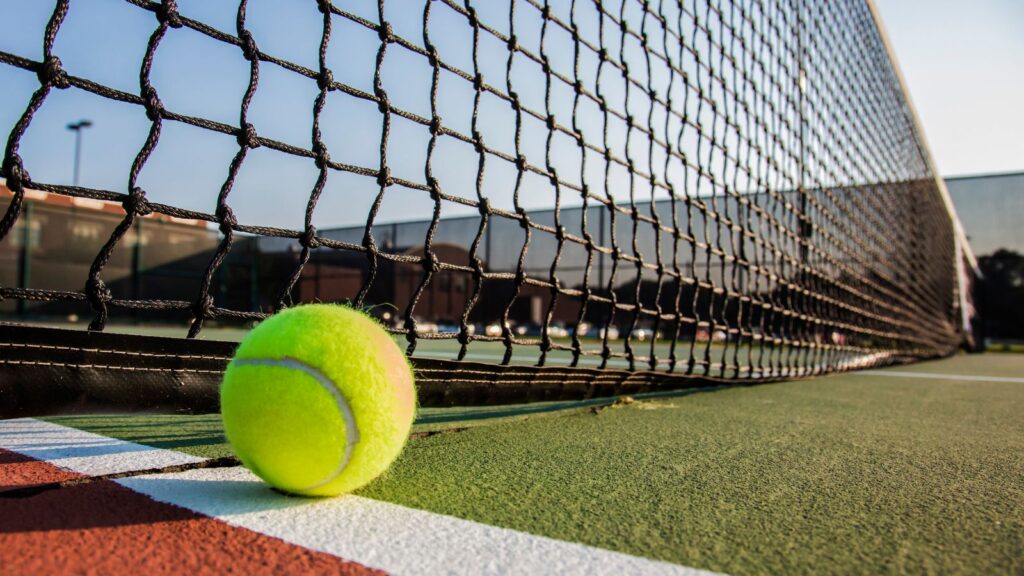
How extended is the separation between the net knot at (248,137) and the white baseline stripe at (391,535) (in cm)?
55

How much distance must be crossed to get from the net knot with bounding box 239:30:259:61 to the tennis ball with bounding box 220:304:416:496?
52 centimetres

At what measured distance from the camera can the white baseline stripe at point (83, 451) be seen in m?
1.05

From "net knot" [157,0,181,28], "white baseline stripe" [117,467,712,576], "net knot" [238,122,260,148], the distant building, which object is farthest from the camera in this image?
the distant building

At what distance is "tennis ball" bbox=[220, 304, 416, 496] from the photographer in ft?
2.69

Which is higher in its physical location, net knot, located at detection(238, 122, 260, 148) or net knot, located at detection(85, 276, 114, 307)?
net knot, located at detection(238, 122, 260, 148)

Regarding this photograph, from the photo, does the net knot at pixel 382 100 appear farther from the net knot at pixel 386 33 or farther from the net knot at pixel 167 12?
the net knot at pixel 167 12

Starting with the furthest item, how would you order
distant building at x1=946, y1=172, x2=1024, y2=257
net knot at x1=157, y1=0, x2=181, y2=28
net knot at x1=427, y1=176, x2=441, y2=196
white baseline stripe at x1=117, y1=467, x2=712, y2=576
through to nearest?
1. distant building at x1=946, y1=172, x2=1024, y2=257
2. net knot at x1=427, y1=176, x2=441, y2=196
3. net knot at x1=157, y1=0, x2=181, y2=28
4. white baseline stripe at x1=117, y1=467, x2=712, y2=576

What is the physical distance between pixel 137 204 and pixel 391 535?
0.61 m

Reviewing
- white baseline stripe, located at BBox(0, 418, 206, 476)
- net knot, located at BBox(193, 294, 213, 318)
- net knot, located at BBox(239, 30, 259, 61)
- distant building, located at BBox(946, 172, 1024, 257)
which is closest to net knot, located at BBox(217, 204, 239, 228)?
net knot, located at BBox(193, 294, 213, 318)

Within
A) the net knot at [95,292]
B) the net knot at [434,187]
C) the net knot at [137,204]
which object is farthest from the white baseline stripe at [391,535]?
the net knot at [434,187]

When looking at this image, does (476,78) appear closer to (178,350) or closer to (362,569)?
(178,350)

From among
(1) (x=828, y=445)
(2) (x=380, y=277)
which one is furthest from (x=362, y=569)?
(2) (x=380, y=277)

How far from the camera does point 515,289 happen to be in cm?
180

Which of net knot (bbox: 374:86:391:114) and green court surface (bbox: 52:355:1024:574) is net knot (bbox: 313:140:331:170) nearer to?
net knot (bbox: 374:86:391:114)
